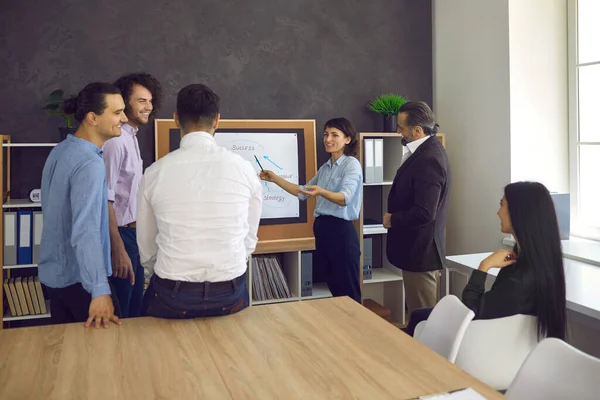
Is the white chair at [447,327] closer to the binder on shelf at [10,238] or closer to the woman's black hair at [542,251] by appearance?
the woman's black hair at [542,251]

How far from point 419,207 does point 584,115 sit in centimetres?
173

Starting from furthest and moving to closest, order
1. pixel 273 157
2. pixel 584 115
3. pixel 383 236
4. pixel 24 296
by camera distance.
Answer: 1. pixel 383 236
2. pixel 273 157
3. pixel 584 115
4. pixel 24 296

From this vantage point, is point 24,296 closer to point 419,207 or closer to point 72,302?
point 72,302

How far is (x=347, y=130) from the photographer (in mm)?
3721

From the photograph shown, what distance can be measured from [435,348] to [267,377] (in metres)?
0.82

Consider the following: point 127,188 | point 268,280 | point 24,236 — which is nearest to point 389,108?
point 268,280

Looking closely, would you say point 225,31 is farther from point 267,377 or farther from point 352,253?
point 267,377

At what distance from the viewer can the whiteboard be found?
406cm

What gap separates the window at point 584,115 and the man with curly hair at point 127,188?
295 cm

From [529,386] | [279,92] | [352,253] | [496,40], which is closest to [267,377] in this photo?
[529,386]

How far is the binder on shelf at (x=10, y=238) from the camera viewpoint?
3.38 m

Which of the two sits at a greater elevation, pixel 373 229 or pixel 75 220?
pixel 75 220

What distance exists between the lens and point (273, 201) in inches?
163

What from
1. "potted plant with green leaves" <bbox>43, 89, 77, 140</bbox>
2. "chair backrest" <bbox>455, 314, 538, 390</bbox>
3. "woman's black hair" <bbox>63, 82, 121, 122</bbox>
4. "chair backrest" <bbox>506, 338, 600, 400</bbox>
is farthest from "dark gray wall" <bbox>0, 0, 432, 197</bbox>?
"chair backrest" <bbox>506, 338, 600, 400</bbox>
